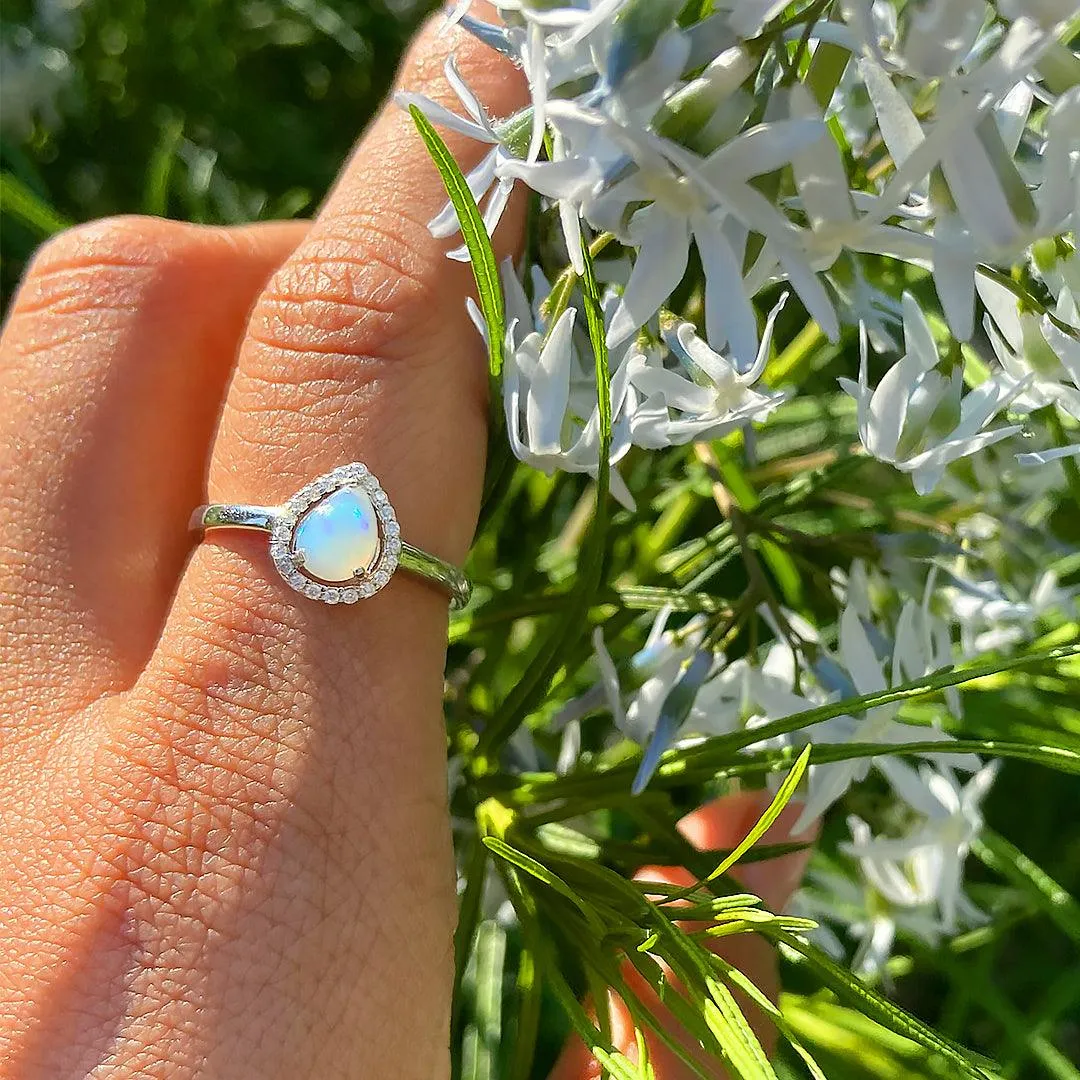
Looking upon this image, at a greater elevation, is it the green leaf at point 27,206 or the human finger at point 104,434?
the green leaf at point 27,206

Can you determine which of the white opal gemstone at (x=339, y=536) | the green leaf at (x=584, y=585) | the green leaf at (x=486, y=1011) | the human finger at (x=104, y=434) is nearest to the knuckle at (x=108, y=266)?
the human finger at (x=104, y=434)

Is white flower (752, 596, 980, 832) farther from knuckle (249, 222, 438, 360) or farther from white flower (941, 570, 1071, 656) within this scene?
knuckle (249, 222, 438, 360)

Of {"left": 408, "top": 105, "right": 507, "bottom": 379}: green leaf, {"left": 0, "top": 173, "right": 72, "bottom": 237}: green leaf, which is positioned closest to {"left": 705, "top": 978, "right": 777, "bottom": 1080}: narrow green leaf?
{"left": 408, "top": 105, "right": 507, "bottom": 379}: green leaf

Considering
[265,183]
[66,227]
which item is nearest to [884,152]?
[66,227]

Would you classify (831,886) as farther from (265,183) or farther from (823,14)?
(265,183)

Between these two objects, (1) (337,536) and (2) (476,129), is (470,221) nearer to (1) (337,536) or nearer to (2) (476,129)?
(2) (476,129)

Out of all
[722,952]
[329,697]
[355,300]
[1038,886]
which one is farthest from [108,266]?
[1038,886]

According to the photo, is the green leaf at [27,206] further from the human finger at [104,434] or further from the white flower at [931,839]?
the white flower at [931,839]
